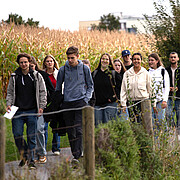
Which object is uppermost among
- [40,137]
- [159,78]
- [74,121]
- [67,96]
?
[159,78]

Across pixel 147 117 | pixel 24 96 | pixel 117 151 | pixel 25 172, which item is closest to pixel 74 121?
pixel 24 96

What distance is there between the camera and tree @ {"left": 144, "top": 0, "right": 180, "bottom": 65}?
1316 centimetres

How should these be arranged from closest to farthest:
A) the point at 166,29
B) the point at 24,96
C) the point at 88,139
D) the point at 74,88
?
the point at 88,139, the point at 24,96, the point at 74,88, the point at 166,29

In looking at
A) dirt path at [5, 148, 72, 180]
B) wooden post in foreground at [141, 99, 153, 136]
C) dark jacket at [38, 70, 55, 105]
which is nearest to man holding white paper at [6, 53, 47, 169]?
dark jacket at [38, 70, 55, 105]

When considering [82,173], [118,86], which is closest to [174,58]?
[118,86]

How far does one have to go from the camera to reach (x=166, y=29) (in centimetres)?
1349

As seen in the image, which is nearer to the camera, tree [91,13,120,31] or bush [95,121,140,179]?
bush [95,121,140,179]

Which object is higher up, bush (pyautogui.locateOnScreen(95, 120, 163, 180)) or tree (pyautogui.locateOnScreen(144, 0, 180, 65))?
tree (pyautogui.locateOnScreen(144, 0, 180, 65))

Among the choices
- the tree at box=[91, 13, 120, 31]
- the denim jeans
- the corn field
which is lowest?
the denim jeans

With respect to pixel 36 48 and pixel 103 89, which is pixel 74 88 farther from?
pixel 36 48

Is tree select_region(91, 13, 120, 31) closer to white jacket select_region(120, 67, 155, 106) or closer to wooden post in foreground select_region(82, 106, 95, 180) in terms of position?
white jacket select_region(120, 67, 155, 106)

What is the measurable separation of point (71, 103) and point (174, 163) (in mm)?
2025

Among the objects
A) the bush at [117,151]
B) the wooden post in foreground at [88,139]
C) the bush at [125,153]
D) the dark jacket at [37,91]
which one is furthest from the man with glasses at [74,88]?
the wooden post in foreground at [88,139]

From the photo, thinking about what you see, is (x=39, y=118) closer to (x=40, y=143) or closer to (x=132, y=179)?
(x=40, y=143)
